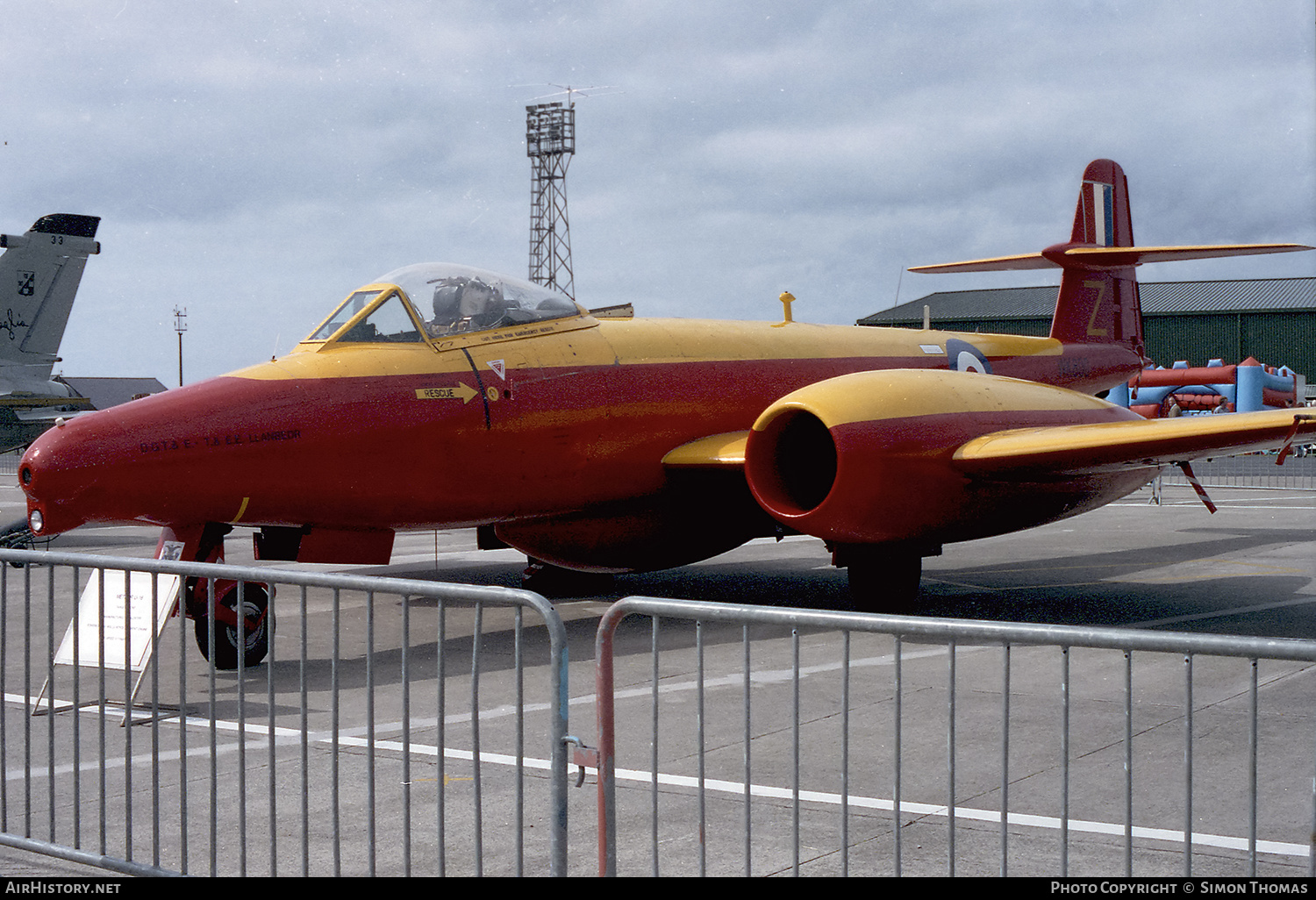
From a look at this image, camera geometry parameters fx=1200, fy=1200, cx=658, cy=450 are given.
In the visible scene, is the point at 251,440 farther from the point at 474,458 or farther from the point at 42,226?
the point at 42,226

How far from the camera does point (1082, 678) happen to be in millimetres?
7227

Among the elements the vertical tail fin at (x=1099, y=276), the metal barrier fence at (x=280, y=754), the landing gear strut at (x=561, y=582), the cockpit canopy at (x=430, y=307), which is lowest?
the landing gear strut at (x=561, y=582)

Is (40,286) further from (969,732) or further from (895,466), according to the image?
(969,732)

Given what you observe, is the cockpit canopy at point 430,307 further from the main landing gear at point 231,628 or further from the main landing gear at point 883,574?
the main landing gear at point 883,574

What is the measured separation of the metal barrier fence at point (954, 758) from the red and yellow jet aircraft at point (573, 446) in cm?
163

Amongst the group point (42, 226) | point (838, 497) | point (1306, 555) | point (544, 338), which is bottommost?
point (1306, 555)

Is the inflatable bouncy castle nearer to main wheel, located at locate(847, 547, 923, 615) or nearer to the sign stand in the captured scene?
main wheel, located at locate(847, 547, 923, 615)

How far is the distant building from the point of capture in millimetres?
60875

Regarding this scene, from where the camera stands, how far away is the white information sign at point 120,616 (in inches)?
191

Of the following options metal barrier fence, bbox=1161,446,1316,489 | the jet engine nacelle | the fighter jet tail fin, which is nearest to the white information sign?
the jet engine nacelle

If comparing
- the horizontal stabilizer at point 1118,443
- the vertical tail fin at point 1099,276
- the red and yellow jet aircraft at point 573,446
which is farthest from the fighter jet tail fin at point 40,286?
the horizontal stabilizer at point 1118,443

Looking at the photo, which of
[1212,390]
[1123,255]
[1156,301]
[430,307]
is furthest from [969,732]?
[1156,301]
